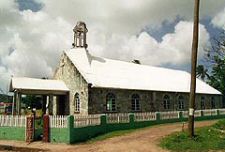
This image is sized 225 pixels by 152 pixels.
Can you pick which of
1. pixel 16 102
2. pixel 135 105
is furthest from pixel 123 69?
pixel 16 102

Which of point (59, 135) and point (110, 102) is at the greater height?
point (110, 102)

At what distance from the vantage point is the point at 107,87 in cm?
2675

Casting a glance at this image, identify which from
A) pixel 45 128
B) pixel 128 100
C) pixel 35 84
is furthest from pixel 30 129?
pixel 128 100

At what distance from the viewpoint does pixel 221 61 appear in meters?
32.9

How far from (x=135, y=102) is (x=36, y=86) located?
9.23m

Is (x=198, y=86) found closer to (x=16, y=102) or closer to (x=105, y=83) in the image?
(x=105, y=83)

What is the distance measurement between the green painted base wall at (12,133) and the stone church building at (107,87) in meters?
4.15

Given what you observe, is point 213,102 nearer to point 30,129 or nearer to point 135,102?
point 135,102

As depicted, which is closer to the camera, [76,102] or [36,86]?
[36,86]

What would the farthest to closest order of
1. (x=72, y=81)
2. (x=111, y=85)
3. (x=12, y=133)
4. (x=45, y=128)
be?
(x=72, y=81) → (x=111, y=85) → (x=12, y=133) → (x=45, y=128)

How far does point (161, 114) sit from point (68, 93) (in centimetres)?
847

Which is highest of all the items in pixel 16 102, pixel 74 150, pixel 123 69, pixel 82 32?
pixel 82 32

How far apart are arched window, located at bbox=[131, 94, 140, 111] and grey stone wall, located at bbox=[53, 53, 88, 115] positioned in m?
5.04

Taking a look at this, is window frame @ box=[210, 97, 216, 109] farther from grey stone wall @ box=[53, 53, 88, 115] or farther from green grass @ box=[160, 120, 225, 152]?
green grass @ box=[160, 120, 225, 152]
